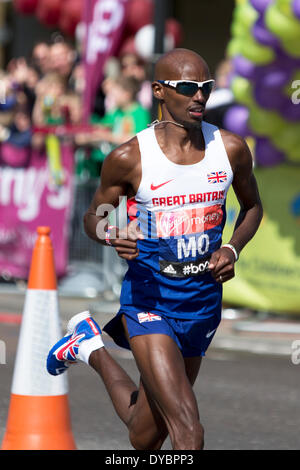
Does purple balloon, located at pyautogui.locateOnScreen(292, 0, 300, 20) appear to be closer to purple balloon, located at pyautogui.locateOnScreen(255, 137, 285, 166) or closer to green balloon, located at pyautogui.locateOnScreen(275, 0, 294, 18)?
green balloon, located at pyautogui.locateOnScreen(275, 0, 294, 18)

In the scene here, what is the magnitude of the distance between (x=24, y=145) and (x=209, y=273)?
8309 mm

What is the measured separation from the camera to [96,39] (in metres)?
12.4

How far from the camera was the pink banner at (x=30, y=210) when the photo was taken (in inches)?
488

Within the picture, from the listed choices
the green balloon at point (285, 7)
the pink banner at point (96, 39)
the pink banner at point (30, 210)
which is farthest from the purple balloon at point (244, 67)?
Result: the pink banner at point (30, 210)

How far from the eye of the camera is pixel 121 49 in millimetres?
15273

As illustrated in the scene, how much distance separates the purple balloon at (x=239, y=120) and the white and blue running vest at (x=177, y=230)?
548 cm

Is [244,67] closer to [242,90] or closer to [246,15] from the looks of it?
[242,90]

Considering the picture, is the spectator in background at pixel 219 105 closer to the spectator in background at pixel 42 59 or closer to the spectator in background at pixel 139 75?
the spectator in background at pixel 139 75

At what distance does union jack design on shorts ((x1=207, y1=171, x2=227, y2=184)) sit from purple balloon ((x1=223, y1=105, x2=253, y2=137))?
17.9 feet

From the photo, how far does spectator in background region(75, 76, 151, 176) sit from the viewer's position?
A: 1153cm

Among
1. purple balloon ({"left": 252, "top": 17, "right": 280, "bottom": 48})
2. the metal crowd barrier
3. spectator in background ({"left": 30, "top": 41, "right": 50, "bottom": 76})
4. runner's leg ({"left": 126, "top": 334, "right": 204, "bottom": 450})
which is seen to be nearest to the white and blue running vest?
runner's leg ({"left": 126, "top": 334, "right": 204, "bottom": 450})
